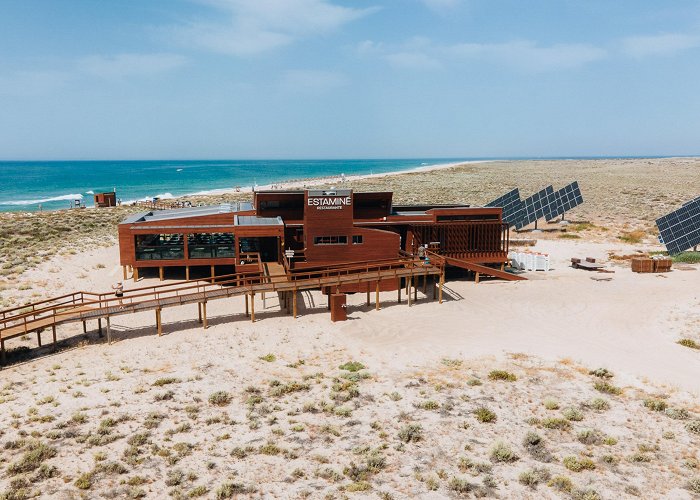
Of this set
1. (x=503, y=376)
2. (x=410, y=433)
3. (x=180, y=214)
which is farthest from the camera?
(x=180, y=214)

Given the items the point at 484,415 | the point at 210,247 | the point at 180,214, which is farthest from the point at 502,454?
the point at 180,214

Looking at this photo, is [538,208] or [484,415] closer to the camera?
[484,415]

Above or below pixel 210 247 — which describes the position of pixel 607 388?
below

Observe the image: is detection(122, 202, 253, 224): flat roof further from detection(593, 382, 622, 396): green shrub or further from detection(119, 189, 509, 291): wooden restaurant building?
detection(593, 382, 622, 396): green shrub

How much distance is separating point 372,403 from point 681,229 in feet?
110

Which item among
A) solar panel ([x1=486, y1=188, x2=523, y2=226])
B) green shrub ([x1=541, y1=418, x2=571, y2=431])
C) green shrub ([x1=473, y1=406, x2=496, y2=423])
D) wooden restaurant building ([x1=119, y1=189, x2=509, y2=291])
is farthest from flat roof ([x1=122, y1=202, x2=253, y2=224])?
solar panel ([x1=486, y1=188, x2=523, y2=226])

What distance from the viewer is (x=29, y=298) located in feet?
85.0

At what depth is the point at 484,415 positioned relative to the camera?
14.6 metres

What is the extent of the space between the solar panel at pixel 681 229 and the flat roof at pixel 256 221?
28.9 m

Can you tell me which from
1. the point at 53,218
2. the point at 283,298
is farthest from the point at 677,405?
the point at 53,218

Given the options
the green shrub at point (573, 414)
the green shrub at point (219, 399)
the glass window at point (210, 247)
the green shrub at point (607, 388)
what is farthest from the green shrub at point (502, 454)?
the glass window at point (210, 247)

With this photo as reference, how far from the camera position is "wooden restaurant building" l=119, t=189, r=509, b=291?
27.2 m

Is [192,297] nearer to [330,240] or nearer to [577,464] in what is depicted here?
[330,240]

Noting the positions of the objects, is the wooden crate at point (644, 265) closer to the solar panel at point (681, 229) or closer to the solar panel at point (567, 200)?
the solar panel at point (681, 229)
